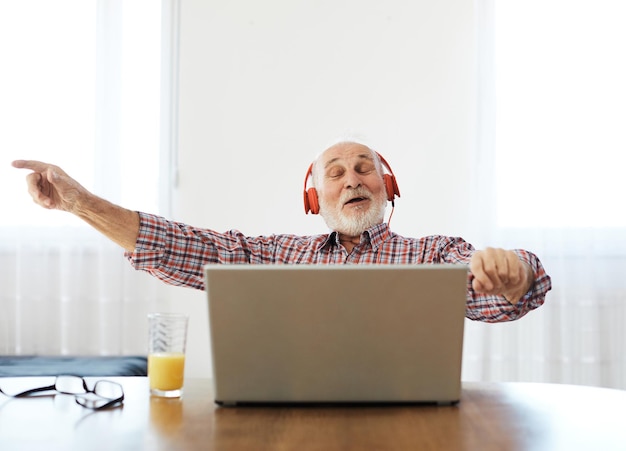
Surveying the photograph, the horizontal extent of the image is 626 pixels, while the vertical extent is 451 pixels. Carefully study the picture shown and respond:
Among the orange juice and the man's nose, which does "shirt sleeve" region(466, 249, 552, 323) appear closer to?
the man's nose

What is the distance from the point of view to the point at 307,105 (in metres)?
3.37

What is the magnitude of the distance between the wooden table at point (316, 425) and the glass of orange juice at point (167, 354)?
0.02m

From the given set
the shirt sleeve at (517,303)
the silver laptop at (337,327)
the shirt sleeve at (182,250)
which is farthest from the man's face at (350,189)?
the silver laptop at (337,327)

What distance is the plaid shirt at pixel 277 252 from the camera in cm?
187

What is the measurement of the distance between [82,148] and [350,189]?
5.61ft

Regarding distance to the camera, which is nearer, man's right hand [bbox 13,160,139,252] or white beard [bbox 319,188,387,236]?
man's right hand [bbox 13,160,139,252]

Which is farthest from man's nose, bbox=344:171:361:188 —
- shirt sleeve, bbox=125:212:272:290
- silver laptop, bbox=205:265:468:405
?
silver laptop, bbox=205:265:468:405

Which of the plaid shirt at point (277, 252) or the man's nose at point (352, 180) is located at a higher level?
the man's nose at point (352, 180)

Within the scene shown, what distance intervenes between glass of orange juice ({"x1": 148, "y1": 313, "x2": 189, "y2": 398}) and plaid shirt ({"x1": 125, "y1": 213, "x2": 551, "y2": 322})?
0.73m

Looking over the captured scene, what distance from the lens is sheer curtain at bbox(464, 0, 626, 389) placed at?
3219 mm

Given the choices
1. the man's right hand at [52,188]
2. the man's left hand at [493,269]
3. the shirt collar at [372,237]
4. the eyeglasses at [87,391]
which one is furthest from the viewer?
the shirt collar at [372,237]

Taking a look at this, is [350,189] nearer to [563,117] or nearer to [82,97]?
[563,117]

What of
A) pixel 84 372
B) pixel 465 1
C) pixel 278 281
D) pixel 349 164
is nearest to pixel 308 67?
Result: pixel 465 1

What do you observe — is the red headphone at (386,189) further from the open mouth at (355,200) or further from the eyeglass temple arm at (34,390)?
the eyeglass temple arm at (34,390)
